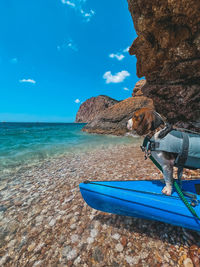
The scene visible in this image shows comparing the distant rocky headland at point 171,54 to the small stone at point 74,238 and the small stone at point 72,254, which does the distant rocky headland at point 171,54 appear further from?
the small stone at point 72,254

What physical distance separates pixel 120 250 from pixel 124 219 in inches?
28.3

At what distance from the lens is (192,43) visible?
6.60 meters

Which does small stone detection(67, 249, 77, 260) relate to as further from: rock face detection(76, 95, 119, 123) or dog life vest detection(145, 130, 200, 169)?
rock face detection(76, 95, 119, 123)

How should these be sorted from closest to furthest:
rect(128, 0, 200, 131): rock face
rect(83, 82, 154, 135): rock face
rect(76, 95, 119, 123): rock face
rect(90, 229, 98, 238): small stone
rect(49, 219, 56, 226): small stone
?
1. rect(90, 229, 98, 238): small stone
2. rect(49, 219, 56, 226): small stone
3. rect(128, 0, 200, 131): rock face
4. rect(83, 82, 154, 135): rock face
5. rect(76, 95, 119, 123): rock face

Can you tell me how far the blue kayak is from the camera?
2154 millimetres

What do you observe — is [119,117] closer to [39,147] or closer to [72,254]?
[39,147]

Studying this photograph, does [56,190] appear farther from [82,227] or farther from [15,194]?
[82,227]

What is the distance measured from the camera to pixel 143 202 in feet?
7.70

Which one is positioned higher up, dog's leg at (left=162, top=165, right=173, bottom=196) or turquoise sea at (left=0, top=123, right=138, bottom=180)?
dog's leg at (left=162, top=165, right=173, bottom=196)

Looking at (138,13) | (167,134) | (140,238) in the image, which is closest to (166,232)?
(140,238)

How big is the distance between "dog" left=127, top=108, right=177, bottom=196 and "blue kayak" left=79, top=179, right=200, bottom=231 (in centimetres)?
33

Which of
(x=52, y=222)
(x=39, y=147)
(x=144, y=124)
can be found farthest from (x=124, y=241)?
(x=39, y=147)

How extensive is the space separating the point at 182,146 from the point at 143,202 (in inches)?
54.4

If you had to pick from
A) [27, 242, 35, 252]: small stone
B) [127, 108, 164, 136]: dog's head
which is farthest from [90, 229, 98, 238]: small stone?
[127, 108, 164, 136]: dog's head
